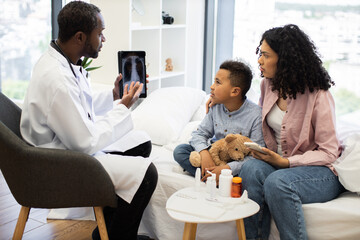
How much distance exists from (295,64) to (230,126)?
1.35ft

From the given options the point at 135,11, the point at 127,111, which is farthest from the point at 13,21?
the point at 127,111

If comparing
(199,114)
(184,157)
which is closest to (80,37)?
(184,157)

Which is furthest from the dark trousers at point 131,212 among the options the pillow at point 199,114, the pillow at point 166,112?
the pillow at point 199,114

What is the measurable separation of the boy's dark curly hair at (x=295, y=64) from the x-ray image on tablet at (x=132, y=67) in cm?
68

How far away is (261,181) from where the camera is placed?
6.29 feet

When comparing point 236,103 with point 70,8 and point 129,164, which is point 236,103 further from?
point 70,8

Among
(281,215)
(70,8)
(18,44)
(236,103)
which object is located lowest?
(281,215)

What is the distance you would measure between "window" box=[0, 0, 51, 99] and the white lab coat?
4.26 ft

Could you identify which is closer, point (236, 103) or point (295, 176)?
point (295, 176)

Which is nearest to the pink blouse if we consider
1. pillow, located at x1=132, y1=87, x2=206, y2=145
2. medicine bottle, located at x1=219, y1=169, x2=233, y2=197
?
medicine bottle, located at x1=219, y1=169, x2=233, y2=197

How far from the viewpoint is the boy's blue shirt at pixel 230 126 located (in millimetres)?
2139

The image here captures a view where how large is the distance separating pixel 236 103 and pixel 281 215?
0.61 metres

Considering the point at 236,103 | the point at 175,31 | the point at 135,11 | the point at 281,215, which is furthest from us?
the point at 175,31

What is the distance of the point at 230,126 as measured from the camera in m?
2.19
